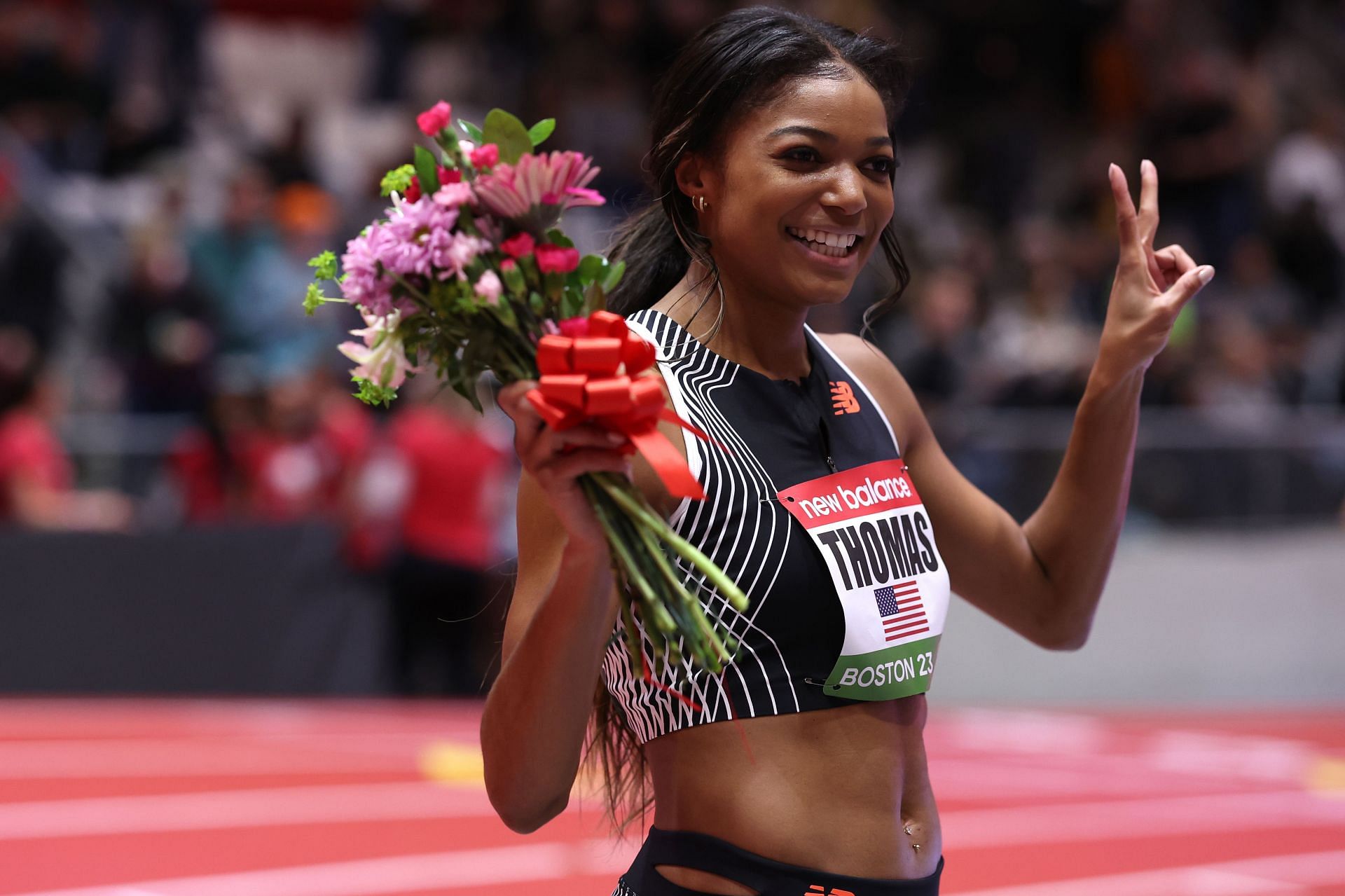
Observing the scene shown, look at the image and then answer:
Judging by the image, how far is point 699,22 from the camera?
40.7 feet

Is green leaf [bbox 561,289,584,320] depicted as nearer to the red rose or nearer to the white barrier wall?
the red rose

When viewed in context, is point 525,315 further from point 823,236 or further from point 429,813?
point 429,813

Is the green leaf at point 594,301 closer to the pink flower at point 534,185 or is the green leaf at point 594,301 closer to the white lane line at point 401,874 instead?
the pink flower at point 534,185

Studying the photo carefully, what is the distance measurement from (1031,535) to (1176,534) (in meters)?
6.62

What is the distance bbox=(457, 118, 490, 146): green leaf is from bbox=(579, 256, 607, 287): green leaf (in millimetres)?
177

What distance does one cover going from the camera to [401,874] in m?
5.43

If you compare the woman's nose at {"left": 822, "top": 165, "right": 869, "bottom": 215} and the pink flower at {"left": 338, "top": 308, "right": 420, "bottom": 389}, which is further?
the woman's nose at {"left": 822, "top": 165, "right": 869, "bottom": 215}

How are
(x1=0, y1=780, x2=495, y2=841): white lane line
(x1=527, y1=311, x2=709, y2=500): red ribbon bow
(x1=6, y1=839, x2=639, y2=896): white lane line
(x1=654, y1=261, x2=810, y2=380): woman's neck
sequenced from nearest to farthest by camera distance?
(x1=527, y1=311, x2=709, y2=500): red ribbon bow
(x1=654, y1=261, x2=810, y2=380): woman's neck
(x1=6, y1=839, x2=639, y2=896): white lane line
(x1=0, y1=780, x2=495, y2=841): white lane line

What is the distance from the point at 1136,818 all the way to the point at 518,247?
5.27 m

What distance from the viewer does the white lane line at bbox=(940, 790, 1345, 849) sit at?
6145 millimetres

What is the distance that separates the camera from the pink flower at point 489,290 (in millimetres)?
1821

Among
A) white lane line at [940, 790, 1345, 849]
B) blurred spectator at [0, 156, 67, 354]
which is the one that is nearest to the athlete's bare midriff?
white lane line at [940, 790, 1345, 849]

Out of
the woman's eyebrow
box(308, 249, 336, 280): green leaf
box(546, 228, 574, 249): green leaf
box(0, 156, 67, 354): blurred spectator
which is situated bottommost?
box(0, 156, 67, 354): blurred spectator

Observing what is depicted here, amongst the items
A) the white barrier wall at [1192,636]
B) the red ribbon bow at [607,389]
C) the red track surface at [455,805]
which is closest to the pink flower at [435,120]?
the red ribbon bow at [607,389]
